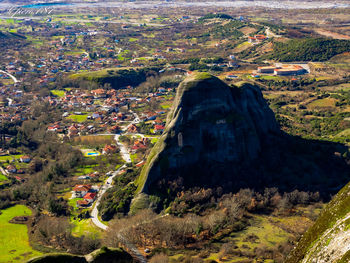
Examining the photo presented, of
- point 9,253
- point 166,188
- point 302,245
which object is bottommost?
point 9,253

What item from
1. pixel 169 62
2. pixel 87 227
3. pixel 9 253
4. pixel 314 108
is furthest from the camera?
pixel 169 62

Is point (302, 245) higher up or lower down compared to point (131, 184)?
higher up

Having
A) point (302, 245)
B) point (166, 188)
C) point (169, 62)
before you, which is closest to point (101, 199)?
point (166, 188)

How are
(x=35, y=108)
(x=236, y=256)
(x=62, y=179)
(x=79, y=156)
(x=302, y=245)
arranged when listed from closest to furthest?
1. (x=302, y=245)
2. (x=236, y=256)
3. (x=62, y=179)
4. (x=79, y=156)
5. (x=35, y=108)

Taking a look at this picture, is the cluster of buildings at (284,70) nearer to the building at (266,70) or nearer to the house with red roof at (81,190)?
the building at (266,70)

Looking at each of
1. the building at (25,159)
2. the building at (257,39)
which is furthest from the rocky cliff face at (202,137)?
the building at (257,39)

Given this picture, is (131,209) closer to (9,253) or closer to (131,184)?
(131,184)

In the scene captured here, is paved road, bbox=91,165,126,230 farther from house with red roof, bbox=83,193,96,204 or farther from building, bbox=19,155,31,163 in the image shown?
building, bbox=19,155,31,163
